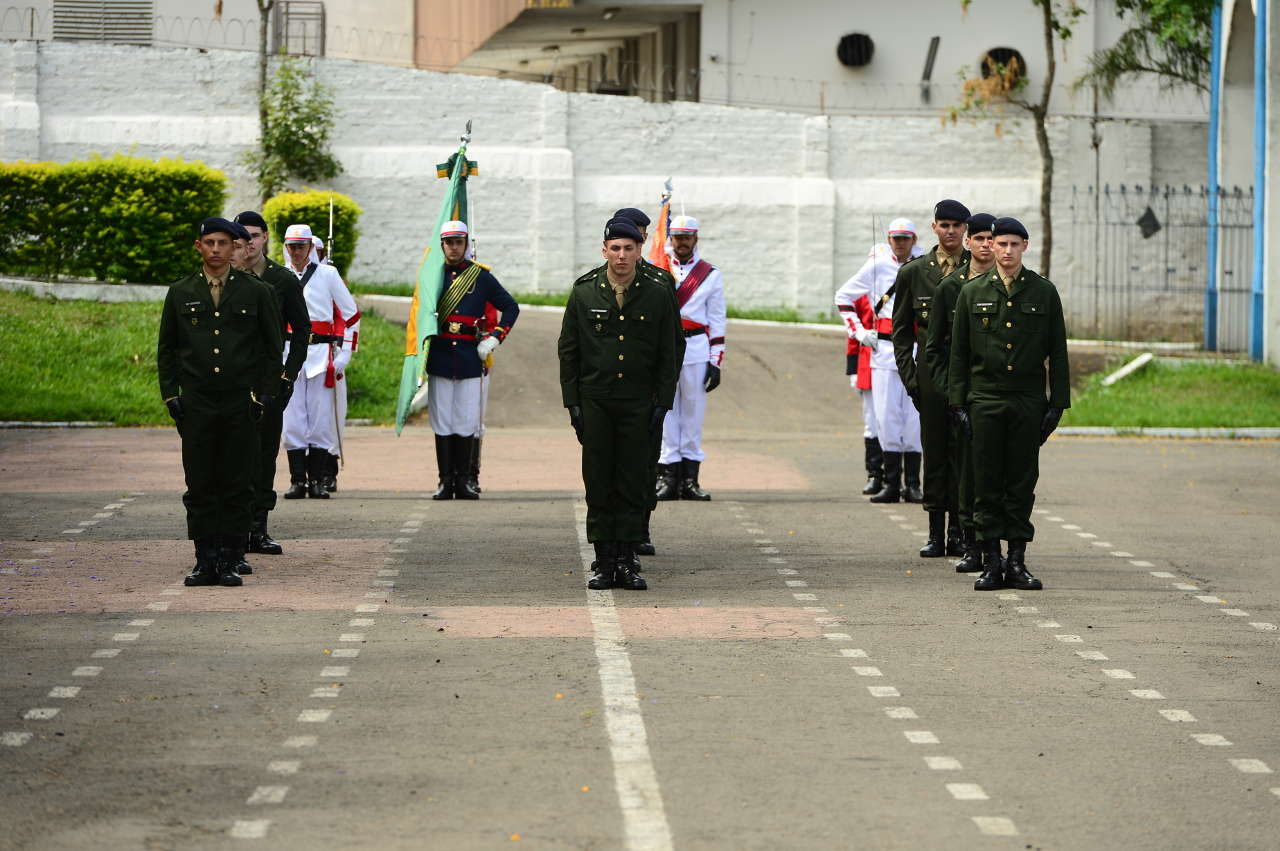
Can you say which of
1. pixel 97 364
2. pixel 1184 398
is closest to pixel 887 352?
pixel 1184 398

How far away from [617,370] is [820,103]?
26.5 meters

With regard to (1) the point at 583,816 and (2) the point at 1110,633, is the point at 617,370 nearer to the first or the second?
(2) the point at 1110,633

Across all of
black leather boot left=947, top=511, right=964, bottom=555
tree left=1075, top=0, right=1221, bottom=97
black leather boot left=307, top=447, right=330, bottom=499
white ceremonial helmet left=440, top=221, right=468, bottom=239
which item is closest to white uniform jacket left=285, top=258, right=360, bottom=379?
black leather boot left=307, top=447, right=330, bottom=499

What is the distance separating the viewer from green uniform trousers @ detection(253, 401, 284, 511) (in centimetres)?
1221

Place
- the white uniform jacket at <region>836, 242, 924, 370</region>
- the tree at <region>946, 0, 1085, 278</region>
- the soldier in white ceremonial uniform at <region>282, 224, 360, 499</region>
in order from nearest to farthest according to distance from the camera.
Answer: the soldier in white ceremonial uniform at <region>282, 224, 360, 499</region>, the white uniform jacket at <region>836, 242, 924, 370</region>, the tree at <region>946, 0, 1085, 278</region>

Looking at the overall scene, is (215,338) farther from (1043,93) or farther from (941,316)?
(1043,93)

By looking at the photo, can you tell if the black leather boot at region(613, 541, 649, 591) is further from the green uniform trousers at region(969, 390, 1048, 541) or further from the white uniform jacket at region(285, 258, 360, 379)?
the white uniform jacket at region(285, 258, 360, 379)

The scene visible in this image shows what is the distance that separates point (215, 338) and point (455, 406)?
184 inches

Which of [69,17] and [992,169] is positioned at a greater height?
[69,17]

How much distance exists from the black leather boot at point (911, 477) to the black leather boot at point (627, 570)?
4839mm

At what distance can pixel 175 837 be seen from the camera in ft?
19.4

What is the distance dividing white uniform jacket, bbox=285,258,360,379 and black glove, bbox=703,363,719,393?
282 centimetres

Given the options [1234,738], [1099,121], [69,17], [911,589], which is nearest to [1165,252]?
[1099,121]

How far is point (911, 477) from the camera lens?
15391 mm
